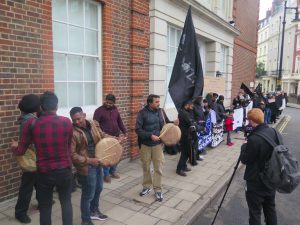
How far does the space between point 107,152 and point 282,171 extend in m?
2.21

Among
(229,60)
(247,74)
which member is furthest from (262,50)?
(229,60)

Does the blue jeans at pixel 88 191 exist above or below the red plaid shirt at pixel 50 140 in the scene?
below

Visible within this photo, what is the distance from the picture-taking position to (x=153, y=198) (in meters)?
4.31

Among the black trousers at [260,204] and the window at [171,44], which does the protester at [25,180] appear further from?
the window at [171,44]

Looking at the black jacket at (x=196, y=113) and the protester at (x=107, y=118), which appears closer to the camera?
the protester at (x=107, y=118)

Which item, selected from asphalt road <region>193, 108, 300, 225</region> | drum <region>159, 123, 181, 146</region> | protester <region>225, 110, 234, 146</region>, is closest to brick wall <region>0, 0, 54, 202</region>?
drum <region>159, 123, 181, 146</region>

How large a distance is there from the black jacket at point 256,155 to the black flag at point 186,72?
83.8 inches

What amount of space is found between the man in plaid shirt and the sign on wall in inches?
223

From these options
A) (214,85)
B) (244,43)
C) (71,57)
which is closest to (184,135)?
(214,85)

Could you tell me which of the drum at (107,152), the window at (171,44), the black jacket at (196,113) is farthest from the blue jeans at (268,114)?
the drum at (107,152)

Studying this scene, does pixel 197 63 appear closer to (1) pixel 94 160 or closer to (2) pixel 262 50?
(1) pixel 94 160

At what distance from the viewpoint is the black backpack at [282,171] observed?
9.04 ft

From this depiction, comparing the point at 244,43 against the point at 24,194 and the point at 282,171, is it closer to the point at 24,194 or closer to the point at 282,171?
the point at 282,171

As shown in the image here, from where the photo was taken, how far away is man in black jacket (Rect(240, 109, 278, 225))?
2971 millimetres
